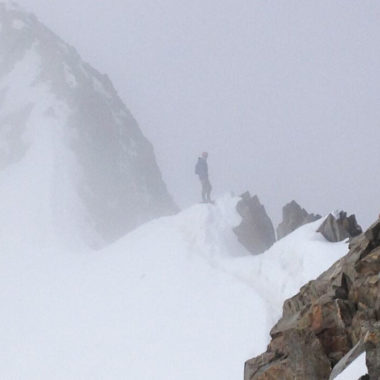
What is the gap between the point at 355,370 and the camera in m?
8.49

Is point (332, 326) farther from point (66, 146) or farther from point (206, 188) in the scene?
point (66, 146)

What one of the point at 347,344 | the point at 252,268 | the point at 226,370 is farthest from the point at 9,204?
the point at 347,344

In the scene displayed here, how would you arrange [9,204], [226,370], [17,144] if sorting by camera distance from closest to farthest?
[226,370] → [9,204] → [17,144]

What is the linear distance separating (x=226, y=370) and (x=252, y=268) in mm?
7323

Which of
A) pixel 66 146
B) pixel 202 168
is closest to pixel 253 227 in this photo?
pixel 202 168

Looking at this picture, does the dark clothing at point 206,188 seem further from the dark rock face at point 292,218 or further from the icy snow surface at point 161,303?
the dark rock face at point 292,218

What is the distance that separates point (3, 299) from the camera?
34344 mm

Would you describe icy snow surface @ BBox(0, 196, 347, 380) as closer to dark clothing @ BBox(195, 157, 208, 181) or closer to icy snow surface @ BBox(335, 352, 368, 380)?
dark clothing @ BBox(195, 157, 208, 181)

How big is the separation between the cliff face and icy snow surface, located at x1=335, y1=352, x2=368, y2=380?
38.1 m

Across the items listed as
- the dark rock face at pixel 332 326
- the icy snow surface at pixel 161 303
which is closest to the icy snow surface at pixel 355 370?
the dark rock face at pixel 332 326

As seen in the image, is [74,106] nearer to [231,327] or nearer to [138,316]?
[138,316]

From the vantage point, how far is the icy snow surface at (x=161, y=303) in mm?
19953

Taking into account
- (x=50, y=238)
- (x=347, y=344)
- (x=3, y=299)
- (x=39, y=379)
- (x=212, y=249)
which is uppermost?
(x=50, y=238)

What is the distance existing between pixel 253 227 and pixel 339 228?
10.4m
